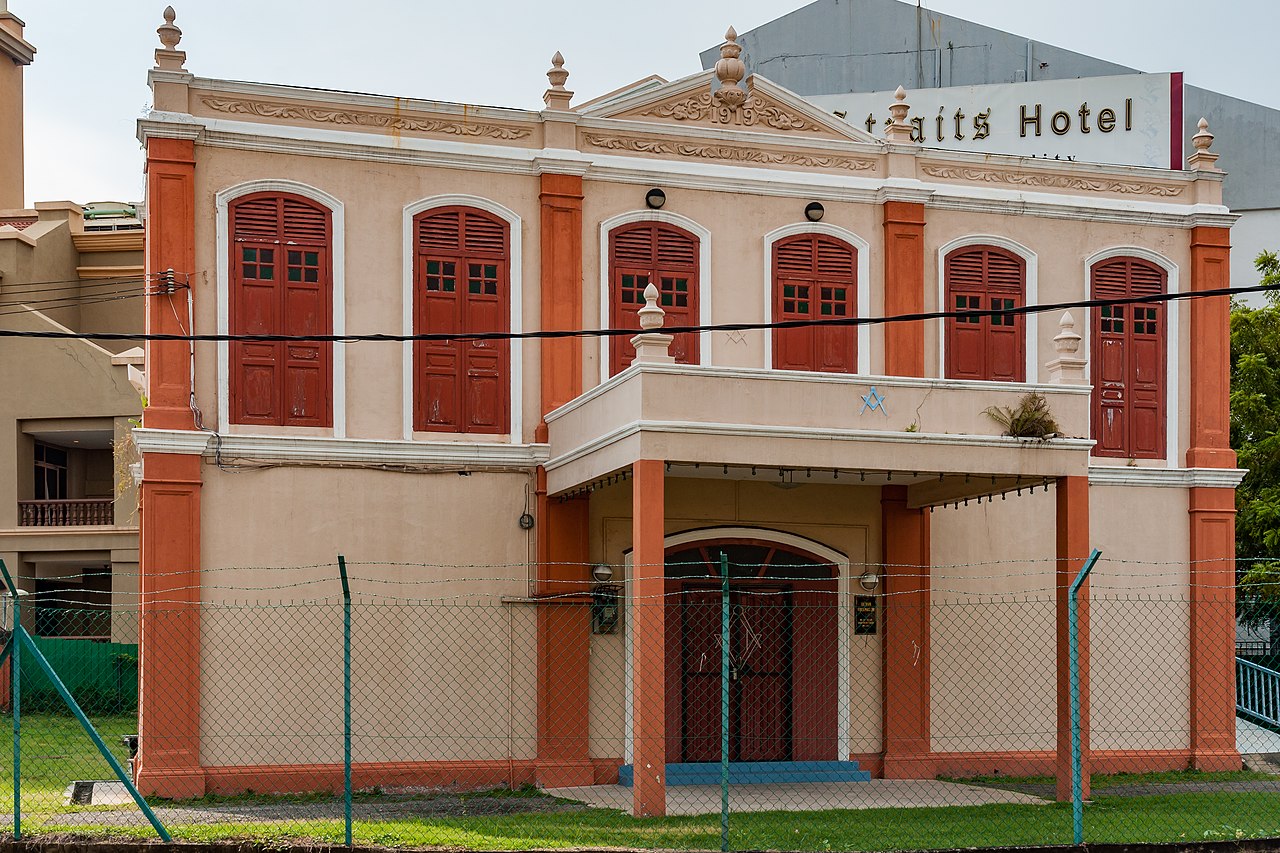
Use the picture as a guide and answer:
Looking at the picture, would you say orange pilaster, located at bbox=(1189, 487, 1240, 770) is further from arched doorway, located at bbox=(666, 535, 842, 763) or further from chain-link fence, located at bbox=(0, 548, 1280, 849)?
arched doorway, located at bbox=(666, 535, 842, 763)

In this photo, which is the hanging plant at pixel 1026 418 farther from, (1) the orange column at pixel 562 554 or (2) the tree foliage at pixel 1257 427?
(2) the tree foliage at pixel 1257 427

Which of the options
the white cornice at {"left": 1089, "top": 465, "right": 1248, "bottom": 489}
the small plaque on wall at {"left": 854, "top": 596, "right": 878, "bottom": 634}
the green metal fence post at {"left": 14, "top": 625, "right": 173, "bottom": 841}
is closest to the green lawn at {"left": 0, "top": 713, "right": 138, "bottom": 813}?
the green metal fence post at {"left": 14, "top": 625, "right": 173, "bottom": 841}

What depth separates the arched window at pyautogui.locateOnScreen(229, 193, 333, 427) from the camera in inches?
666

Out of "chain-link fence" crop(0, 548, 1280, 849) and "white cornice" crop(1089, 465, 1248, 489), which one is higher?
"white cornice" crop(1089, 465, 1248, 489)

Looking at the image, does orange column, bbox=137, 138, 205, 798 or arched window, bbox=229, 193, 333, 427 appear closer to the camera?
orange column, bbox=137, 138, 205, 798

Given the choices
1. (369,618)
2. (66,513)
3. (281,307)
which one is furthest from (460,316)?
(66,513)

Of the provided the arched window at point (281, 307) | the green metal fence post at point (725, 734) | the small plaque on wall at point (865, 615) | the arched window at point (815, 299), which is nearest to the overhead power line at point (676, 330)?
the arched window at point (281, 307)

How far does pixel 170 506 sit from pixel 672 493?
17.8 feet

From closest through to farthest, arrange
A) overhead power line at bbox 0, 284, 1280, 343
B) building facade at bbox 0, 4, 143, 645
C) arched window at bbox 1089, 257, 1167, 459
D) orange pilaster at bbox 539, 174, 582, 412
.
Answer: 1. overhead power line at bbox 0, 284, 1280, 343
2. orange pilaster at bbox 539, 174, 582, 412
3. arched window at bbox 1089, 257, 1167, 459
4. building facade at bbox 0, 4, 143, 645

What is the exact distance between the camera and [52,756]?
19328 mm

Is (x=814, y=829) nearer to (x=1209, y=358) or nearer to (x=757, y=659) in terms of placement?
(x=757, y=659)

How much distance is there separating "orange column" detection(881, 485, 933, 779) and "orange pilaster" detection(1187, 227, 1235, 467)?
156 inches

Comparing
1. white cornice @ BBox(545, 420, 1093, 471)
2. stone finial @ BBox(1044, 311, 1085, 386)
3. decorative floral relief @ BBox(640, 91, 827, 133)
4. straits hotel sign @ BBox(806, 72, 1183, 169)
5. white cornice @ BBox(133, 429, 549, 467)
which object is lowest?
white cornice @ BBox(133, 429, 549, 467)

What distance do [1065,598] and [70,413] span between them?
866 inches
